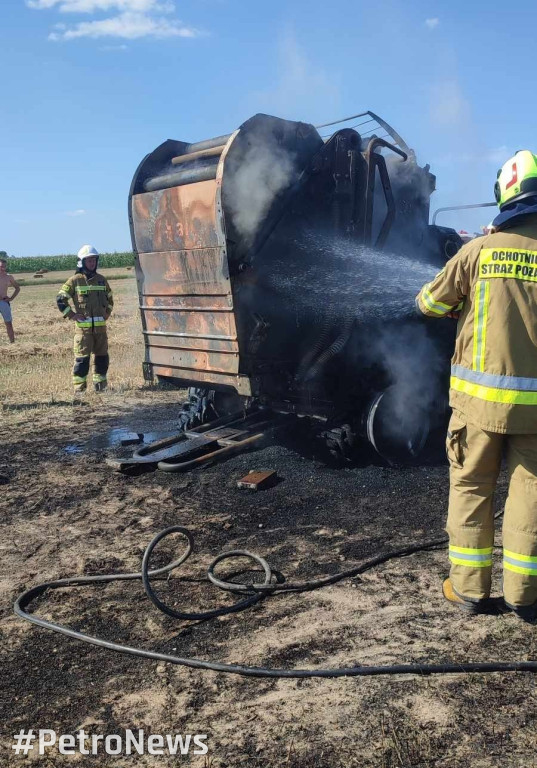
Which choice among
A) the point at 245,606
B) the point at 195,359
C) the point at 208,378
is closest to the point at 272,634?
the point at 245,606

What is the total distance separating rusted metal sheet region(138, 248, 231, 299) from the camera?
523 centimetres

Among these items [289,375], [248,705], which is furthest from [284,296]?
[248,705]

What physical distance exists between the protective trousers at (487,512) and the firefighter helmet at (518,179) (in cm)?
106

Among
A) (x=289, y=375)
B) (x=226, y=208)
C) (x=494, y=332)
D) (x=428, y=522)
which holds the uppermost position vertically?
(x=226, y=208)

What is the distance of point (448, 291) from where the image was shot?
10.3 ft

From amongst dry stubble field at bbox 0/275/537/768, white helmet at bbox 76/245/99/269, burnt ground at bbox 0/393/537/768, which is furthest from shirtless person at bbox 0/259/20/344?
burnt ground at bbox 0/393/537/768

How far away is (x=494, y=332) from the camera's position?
9.73 feet

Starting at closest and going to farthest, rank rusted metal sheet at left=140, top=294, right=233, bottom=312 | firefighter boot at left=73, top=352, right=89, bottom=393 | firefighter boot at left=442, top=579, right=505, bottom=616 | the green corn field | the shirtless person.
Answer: firefighter boot at left=442, top=579, right=505, bottom=616 → rusted metal sheet at left=140, top=294, right=233, bottom=312 → firefighter boot at left=73, top=352, right=89, bottom=393 → the shirtless person → the green corn field

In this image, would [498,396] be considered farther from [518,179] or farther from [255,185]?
[255,185]

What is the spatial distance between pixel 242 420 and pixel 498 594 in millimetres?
3416

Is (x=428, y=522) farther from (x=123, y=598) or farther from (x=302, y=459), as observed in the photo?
(x=123, y=598)

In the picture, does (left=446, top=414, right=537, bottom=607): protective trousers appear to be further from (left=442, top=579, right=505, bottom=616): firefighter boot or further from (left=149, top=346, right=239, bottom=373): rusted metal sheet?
(left=149, top=346, right=239, bottom=373): rusted metal sheet

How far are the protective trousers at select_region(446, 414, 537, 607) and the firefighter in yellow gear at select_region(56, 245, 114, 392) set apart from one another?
22.5 feet

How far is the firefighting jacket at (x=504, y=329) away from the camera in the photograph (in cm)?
291
